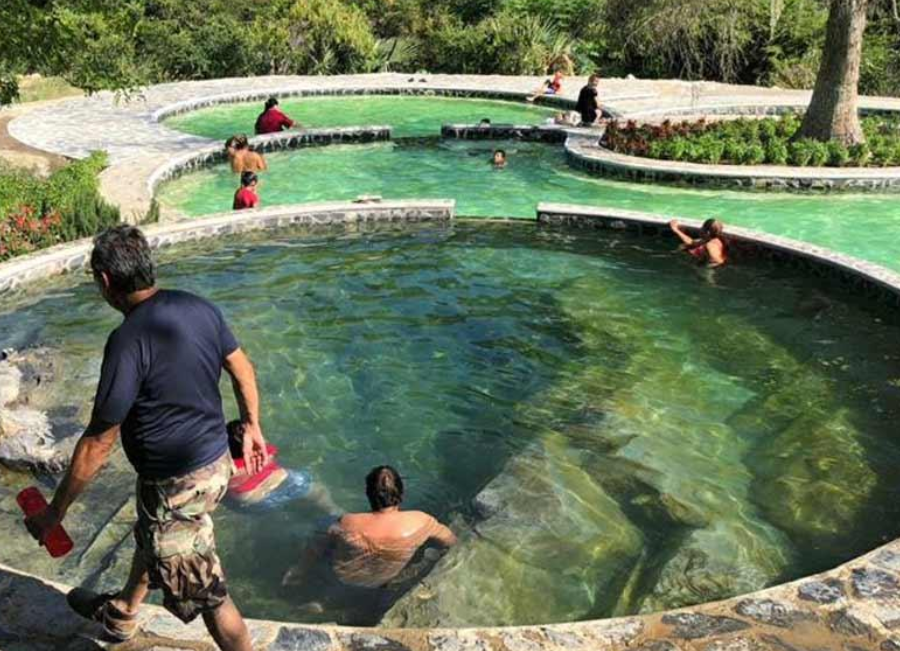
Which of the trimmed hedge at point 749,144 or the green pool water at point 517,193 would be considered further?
the trimmed hedge at point 749,144

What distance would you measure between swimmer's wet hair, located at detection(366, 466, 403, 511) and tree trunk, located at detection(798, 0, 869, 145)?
15.4 m

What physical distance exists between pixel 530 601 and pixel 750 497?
8.29 ft

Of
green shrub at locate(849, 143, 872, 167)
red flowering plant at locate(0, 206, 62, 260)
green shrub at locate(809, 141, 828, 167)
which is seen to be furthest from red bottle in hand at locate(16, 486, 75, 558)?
green shrub at locate(849, 143, 872, 167)

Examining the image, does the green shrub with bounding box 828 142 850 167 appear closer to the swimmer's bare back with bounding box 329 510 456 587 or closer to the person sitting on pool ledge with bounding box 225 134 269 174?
the person sitting on pool ledge with bounding box 225 134 269 174

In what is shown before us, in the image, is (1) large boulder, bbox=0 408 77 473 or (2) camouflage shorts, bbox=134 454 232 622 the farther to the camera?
(1) large boulder, bbox=0 408 77 473

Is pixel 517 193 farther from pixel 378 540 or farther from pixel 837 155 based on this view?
pixel 378 540

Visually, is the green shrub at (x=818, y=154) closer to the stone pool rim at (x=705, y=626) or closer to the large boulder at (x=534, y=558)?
the large boulder at (x=534, y=558)

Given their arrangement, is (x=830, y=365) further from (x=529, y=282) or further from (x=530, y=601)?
(x=530, y=601)

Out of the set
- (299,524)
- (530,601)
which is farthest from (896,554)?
(299,524)

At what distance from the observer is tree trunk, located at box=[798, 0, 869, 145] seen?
18.3m

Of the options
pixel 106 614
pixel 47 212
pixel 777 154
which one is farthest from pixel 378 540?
pixel 777 154

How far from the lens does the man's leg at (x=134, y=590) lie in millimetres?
4844

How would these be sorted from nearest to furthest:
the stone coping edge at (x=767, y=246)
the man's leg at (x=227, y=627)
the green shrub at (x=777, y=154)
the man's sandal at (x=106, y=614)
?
the man's leg at (x=227, y=627) → the man's sandal at (x=106, y=614) → the stone coping edge at (x=767, y=246) → the green shrub at (x=777, y=154)

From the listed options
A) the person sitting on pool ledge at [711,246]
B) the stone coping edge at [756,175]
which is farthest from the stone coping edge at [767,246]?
the stone coping edge at [756,175]
